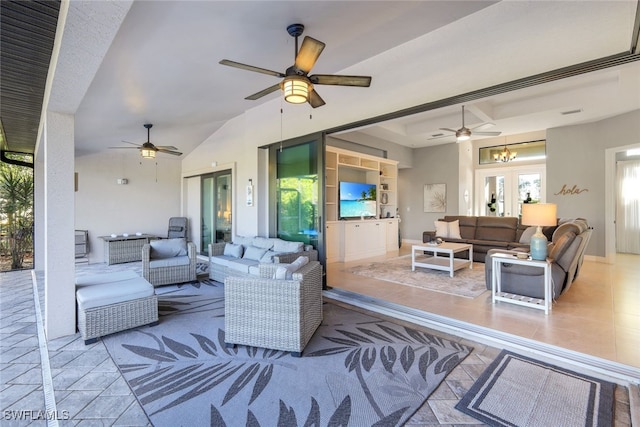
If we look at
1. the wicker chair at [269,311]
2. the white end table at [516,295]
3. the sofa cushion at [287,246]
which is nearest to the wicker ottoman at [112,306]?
the wicker chair at [269,311]

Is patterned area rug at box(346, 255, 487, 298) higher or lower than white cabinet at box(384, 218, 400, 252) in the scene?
lower

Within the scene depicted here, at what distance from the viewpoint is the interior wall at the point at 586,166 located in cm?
652

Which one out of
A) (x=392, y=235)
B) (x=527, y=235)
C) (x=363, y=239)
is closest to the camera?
(x=527, y=235)

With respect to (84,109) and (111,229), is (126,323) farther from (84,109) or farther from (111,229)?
(111,229)

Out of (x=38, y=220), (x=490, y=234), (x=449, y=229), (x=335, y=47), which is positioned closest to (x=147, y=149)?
(x=38, y=220)

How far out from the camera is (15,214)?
21.8 feet

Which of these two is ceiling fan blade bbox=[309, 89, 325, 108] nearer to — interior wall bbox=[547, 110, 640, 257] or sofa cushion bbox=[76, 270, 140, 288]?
sofa cushion bbox=[76, 270, 140, 288]

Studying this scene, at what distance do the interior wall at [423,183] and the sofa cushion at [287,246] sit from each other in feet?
20.8

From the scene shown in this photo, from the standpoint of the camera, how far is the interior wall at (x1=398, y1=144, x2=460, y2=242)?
9.31 metres

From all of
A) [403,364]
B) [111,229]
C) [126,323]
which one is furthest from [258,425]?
[111,229]

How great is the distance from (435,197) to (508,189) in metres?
2.14

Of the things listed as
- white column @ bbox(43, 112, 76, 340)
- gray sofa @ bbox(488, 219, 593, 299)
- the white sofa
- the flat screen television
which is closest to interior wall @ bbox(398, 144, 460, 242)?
the flat screen television

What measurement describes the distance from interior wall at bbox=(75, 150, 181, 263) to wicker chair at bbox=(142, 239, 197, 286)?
347 cm

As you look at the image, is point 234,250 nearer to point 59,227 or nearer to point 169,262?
point 169,262
